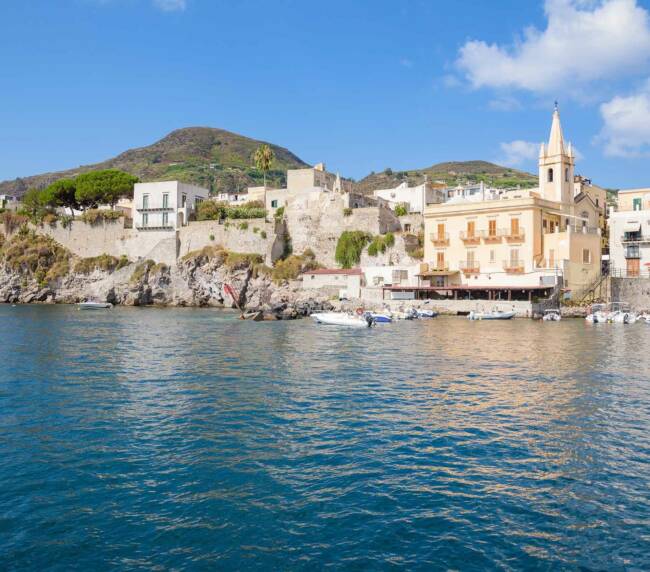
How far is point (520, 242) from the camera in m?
53.6

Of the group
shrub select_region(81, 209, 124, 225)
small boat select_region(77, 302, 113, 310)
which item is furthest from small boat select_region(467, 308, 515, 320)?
shrub select_region(81, 209, 124, 225)

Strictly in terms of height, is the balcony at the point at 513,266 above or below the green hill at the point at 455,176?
below

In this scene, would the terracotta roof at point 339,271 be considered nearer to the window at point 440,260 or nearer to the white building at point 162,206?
the window at point 440,260

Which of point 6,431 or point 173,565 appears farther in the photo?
point 6,431

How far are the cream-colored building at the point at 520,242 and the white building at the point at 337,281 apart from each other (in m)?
6.46

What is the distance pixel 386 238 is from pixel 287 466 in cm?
5068

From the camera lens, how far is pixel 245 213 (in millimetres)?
70188

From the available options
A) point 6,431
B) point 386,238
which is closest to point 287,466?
point 6,431

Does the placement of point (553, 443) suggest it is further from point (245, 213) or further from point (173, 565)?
point (245, 213)

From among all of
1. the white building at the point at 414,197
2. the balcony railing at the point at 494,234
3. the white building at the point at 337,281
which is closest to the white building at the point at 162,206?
the white building at the point at 337,281

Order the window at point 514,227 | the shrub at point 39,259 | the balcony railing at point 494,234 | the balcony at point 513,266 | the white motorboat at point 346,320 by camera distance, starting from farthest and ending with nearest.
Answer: the shrub at point 39,259
the balcony railing at point 494,234
the window at point 514,227
the balcony at point 513,266
the white motorboat at point 346,320

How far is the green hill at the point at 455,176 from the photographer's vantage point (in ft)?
451

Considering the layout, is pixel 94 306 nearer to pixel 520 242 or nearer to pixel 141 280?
pixel 141 280

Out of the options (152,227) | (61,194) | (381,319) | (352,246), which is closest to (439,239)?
(352,246)
